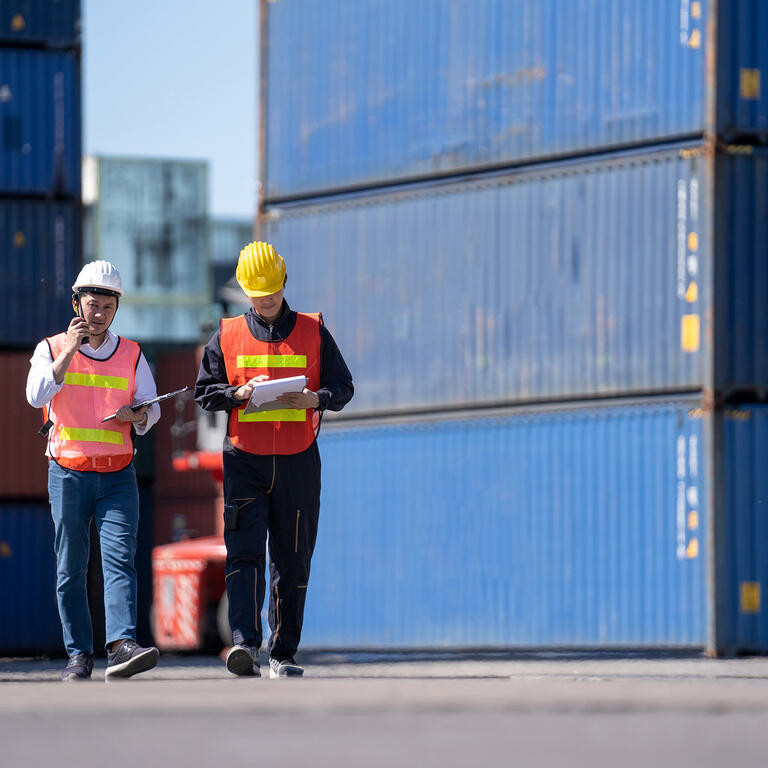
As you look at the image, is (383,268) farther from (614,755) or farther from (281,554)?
(614,755)

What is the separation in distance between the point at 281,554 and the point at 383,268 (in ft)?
29.8

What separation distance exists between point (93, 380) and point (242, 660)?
54.7 inches

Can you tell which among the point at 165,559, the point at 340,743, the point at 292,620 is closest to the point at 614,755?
the point at 340,743

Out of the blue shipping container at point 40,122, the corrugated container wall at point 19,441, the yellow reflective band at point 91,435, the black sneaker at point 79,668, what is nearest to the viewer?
the black sneaker at point 79,668

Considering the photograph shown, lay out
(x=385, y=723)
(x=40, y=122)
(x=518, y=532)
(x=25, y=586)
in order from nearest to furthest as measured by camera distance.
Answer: (x=385, y=723), (x=518, y=532), (x=25, y=586), (x=40, y=122)

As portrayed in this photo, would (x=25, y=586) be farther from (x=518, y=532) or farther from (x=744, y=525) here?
(x=744, y=525)

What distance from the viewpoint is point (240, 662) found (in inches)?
270

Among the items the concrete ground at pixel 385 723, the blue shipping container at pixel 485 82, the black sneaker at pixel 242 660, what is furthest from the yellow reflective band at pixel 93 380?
the blue shipping container at pixel 485 82

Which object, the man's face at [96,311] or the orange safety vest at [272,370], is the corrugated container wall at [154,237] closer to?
the man's face at [96,311]

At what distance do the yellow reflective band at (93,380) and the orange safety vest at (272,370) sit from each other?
1.63ft

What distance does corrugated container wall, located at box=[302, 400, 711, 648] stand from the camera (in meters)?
13.9

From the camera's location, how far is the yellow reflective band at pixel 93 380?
7.20 meters

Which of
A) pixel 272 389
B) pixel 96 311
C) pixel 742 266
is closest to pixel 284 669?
pixel 272 389

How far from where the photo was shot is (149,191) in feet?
198
